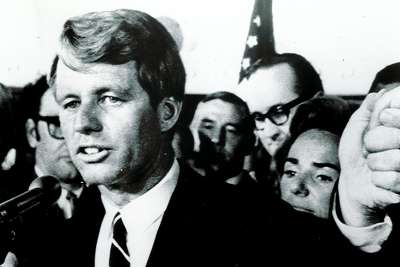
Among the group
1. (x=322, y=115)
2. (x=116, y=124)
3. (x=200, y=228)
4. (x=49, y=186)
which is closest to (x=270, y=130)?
(x=322, y=115)

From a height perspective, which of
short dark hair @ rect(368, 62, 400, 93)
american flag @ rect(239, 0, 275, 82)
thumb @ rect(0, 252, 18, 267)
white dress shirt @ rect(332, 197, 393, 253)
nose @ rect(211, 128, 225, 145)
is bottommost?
thumb @ rect(0, 252, 18, 267)

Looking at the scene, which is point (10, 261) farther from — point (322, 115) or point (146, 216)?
point (322, 115)

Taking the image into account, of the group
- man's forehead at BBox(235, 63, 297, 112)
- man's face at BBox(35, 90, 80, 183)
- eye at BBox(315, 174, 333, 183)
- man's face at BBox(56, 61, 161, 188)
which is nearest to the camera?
eye at BBox(315, 174, 333, 183)

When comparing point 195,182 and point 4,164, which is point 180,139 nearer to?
point 195,182

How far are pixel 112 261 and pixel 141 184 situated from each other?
0.90 ft

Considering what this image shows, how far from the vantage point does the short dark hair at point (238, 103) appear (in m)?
1.63

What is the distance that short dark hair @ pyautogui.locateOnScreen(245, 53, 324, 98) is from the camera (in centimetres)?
156

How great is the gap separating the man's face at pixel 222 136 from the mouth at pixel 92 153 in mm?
313

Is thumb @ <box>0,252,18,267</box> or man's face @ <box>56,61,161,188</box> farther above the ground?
man's face @ <box>56,61,161,188</box>

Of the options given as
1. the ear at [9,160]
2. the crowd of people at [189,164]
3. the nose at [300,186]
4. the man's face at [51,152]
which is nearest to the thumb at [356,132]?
the crowd of people at [189,164]

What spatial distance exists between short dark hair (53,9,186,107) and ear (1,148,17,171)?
1.67 ft

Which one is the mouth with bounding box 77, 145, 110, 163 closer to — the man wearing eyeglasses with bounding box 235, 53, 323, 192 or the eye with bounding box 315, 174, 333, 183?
the man wearing eyeglasses with bounding box 235, 53, 323, 192

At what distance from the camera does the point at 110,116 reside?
1.70 m

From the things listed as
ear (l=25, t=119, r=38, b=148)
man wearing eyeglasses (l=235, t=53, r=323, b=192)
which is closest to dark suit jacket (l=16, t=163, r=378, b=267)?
man wearing eyeglasses (l=235, t=53, r=323, b=192)
